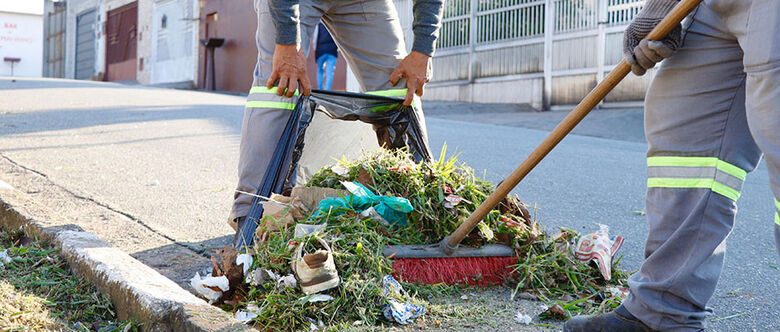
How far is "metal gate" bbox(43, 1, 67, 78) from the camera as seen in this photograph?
3500 cm

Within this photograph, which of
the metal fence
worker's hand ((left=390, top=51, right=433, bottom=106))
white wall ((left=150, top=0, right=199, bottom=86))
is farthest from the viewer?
white wall ((left=150, top=0, right=199, bottom=86))

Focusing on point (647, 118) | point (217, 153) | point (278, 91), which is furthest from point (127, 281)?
point (217, 153)

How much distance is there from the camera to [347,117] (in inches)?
124

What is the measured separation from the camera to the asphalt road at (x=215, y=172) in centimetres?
346

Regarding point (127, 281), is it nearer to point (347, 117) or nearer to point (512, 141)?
point (347, 117)

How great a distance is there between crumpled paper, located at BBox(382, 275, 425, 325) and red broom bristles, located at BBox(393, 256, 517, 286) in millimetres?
147

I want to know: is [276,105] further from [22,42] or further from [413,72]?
[22,42]

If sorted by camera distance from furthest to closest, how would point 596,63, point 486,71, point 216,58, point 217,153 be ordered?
point 216,58
point 486,71
point 596,63
point 217,153

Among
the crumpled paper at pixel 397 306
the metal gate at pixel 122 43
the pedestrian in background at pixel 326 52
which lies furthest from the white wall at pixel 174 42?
the crumpled paper at pixel 397 306

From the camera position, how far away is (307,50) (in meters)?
3.28

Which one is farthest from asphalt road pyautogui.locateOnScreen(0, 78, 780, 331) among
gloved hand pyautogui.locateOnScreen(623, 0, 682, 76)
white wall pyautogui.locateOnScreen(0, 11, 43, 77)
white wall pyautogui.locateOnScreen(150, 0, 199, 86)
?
white wall pyautogui.locateOnScreen(0, 11, 43, 77)

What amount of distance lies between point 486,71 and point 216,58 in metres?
9.97

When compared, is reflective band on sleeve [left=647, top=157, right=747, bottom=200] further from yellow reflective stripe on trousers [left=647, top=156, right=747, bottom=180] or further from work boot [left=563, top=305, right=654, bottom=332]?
work boot [left=563, top=305, right=654, bottom=332]

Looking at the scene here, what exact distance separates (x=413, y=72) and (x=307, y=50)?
496mm
